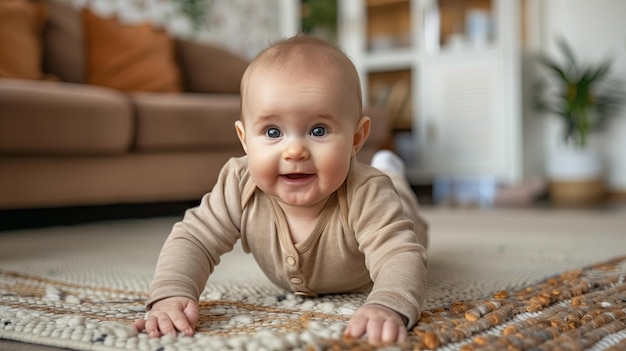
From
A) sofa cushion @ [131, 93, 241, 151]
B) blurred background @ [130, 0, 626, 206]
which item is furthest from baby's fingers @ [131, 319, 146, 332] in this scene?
blurred background @ [130, 0, 626, 206]

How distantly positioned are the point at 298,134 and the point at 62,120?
4.08 ft

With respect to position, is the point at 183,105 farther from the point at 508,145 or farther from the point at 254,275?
the point at 508,145

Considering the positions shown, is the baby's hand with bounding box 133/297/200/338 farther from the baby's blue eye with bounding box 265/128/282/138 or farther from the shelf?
the shelf

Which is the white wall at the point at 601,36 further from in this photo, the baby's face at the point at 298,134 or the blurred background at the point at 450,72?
the baby's face at the point at 298,134

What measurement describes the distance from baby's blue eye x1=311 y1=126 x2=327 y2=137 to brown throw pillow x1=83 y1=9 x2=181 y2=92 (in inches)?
77.0

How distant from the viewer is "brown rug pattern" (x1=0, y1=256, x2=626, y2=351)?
0.60 meters

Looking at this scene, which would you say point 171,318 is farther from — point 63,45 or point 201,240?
point 63,45

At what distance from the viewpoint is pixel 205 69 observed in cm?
287

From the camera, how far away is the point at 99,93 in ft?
6.28

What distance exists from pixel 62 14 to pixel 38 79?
16.7 inches

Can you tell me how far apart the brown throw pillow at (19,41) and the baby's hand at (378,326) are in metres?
1.81

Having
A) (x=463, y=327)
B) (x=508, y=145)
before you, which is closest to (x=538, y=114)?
(x=508, y=145)

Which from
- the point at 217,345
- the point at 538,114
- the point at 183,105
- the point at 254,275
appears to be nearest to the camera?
the point at 217,345

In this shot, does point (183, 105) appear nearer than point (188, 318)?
No
